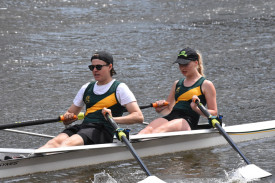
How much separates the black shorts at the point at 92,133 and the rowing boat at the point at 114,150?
0.11 meters

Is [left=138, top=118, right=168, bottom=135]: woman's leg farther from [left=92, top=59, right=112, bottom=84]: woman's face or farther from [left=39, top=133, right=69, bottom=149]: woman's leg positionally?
[left=39, top=133, right=69, bottom=149]: woman's leg

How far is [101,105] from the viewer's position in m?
7.84

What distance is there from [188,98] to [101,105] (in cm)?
149

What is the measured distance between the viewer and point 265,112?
37.9 ft

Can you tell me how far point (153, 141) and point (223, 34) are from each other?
14287mm

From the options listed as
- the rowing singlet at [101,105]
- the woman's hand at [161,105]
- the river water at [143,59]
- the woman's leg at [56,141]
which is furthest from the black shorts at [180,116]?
the woman's leg at [56,141]

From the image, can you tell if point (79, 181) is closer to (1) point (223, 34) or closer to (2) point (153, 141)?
(2) point (153, 141)

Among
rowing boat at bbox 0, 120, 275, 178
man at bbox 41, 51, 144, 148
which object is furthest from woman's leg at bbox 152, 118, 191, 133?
man at bbox 41, 51, 144, 148

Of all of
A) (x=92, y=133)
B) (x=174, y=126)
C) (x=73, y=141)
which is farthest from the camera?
(x=174, y=126)

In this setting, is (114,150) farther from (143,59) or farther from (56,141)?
(143,59)

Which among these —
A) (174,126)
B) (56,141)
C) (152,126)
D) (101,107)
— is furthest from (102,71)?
(174,126)

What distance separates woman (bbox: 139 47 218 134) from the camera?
843 cm

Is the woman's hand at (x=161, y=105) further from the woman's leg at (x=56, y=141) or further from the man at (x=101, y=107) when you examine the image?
the woman's leg at (x=56, y=141)

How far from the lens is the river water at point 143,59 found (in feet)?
27.7
